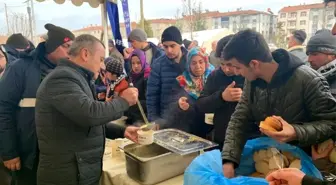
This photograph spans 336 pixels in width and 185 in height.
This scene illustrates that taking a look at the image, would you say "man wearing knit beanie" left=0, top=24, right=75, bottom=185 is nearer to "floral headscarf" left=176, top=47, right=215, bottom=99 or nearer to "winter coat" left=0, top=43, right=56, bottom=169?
"winter coat" left=0, top=43, right=56, bottom=169

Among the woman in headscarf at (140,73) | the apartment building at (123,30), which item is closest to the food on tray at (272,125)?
the apartment building at (123,30)

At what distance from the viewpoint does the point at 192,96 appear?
2.28m

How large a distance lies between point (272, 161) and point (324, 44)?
4.76 ft

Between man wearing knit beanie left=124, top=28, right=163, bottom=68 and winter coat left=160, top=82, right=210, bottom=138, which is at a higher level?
man wearing knit beanie left=124, top=28, right=163, bottom=68

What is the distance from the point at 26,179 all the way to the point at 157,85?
1288mm

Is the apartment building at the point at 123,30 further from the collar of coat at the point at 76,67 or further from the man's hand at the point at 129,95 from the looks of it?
the man's hand at the point at 129,95

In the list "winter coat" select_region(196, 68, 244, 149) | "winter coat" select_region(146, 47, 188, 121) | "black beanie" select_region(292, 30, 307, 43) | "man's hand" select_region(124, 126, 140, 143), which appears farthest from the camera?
"black beanie" select_region(292, 30, 307, 43)

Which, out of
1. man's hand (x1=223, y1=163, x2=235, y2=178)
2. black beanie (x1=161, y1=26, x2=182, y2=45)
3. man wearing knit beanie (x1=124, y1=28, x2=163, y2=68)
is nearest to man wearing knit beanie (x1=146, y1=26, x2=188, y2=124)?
black beanie (x1=161, y1=26, x2=182, y2=45)

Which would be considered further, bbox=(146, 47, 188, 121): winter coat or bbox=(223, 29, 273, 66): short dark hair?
bbox=(146, 47, 188, 121): winter coat

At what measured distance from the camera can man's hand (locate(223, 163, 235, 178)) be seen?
1213mm

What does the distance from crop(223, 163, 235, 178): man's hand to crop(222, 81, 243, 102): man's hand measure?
0.59m

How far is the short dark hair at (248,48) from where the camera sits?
3.80ft

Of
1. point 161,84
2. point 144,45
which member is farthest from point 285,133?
point 144,45

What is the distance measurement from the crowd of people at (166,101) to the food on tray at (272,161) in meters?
0.07
